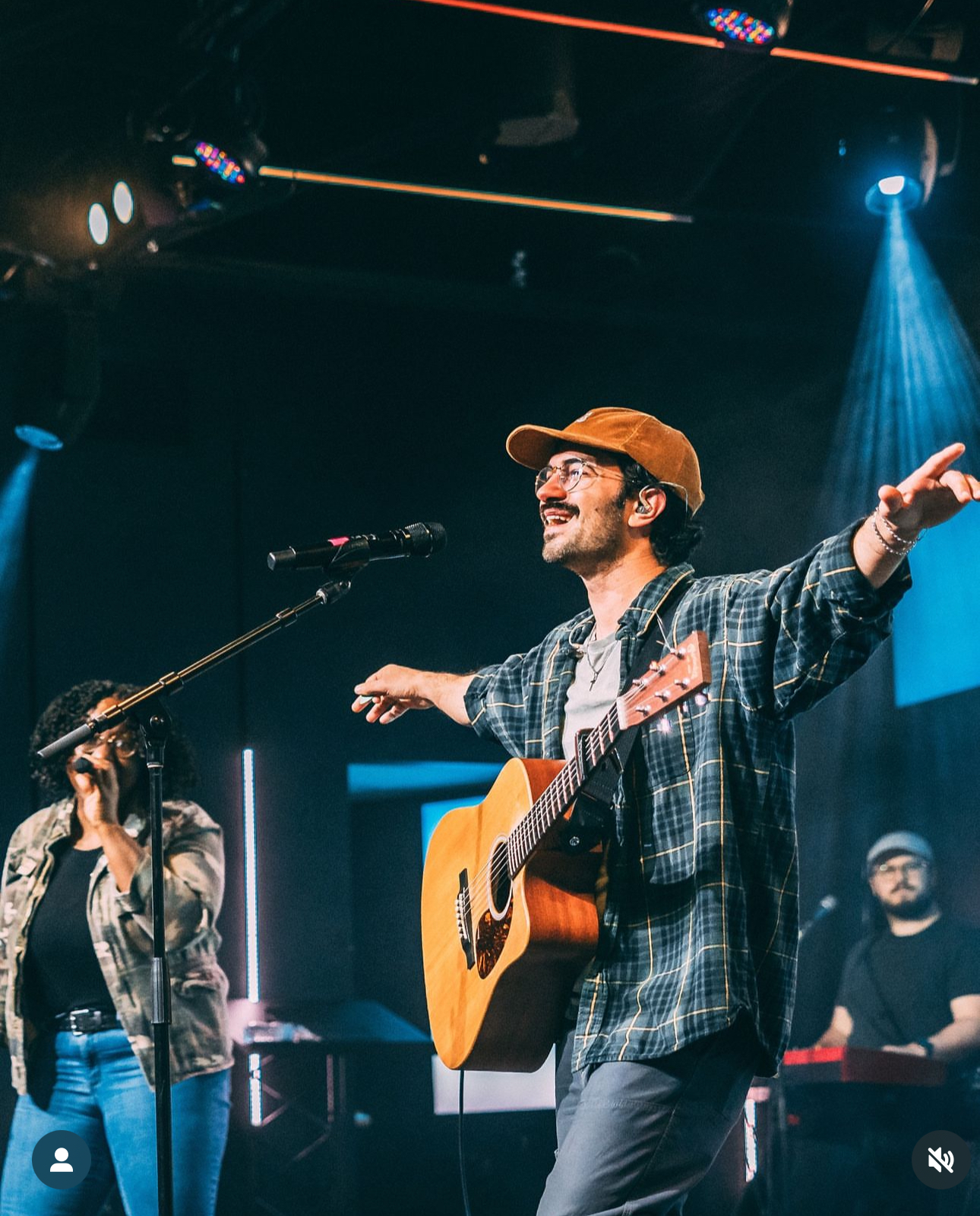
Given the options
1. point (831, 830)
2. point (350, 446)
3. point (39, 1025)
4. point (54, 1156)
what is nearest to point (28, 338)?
point (350, 446)

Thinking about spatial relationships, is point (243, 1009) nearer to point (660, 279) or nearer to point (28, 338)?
point (28, 338)

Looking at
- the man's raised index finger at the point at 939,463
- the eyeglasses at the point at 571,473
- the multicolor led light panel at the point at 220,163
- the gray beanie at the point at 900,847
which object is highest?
the multicolor led light panel at the point at 220,163

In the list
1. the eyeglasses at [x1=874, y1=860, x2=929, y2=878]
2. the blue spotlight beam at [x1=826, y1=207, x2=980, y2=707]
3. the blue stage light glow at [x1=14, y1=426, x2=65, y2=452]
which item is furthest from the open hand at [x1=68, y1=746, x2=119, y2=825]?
the blue spotlight beam at [x1=826, y1=207, x2=980, y2=707]

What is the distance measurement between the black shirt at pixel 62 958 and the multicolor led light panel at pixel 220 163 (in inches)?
104

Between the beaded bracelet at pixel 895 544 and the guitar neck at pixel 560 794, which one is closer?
the beaded bracelet at pixel 895 544

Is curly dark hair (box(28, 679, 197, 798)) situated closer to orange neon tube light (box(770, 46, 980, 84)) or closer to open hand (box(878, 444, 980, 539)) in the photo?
open hand (box(878, 444, 980, 539))

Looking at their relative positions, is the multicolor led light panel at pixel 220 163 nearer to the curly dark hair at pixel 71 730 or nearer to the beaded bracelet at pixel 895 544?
the curly dark hair at pixel 71 730

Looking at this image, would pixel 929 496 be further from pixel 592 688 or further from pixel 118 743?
pixel 118 743

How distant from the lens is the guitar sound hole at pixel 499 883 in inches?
119

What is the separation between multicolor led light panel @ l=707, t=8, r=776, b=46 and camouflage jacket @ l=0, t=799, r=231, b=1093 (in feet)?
10.2

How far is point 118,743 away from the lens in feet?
14.7

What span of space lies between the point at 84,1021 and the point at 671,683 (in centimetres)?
243

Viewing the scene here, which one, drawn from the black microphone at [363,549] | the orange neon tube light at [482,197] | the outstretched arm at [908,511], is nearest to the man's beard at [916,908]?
the orange neon tube light at [482,197]

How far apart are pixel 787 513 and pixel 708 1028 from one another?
5.99 metres
